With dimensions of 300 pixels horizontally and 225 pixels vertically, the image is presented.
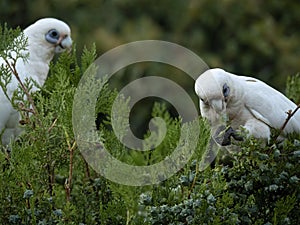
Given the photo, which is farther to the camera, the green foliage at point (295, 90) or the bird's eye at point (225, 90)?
the green foliage at point (295, 90)

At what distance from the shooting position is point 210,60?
2621 mm

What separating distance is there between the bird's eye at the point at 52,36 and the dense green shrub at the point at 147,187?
16.8 inches

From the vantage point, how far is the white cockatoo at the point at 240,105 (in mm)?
894

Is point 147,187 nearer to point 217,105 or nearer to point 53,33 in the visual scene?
point 217,105

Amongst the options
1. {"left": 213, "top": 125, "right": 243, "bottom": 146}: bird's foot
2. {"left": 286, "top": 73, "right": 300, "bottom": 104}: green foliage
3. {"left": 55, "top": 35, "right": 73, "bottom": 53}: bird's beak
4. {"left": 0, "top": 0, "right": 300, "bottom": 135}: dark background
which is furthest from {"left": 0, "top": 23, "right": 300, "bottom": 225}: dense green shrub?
{"left": 0, "top": 0, "right": 300, "bottom": 135}: dark background

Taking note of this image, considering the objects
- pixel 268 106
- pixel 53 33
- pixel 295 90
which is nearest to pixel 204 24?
pixel 53 33

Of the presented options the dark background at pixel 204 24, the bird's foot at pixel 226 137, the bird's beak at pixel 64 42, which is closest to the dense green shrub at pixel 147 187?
the bird's foot at pixel 226 137

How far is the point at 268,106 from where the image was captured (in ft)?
3.14

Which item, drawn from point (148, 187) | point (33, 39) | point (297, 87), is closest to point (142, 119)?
point (33, 39)

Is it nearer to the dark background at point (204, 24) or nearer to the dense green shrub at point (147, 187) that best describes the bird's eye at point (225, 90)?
the dense green shrub at point (147, 187)

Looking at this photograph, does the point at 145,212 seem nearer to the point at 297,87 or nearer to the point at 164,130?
the point at 164,130

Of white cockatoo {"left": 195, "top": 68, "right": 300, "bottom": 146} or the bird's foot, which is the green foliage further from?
the bird's foot

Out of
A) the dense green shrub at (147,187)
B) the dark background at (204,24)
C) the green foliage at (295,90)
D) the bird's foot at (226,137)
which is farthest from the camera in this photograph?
the dark background at (204,24)

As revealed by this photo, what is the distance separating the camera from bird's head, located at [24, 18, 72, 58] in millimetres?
1270
